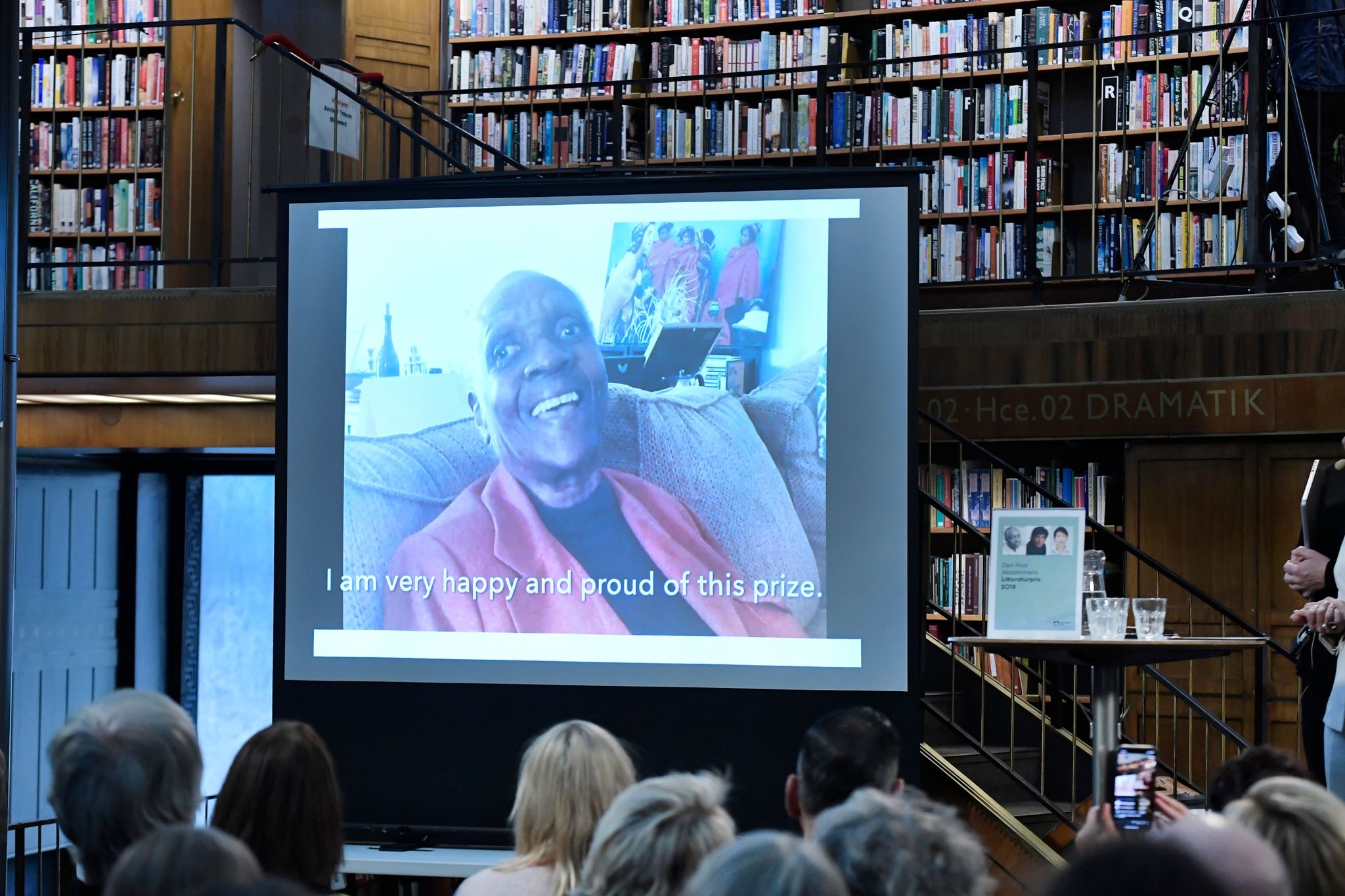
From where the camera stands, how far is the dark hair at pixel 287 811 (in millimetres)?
2359

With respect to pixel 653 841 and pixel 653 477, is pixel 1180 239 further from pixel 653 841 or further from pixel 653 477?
pixel 653 841

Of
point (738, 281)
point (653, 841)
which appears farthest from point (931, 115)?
point (653, 841)

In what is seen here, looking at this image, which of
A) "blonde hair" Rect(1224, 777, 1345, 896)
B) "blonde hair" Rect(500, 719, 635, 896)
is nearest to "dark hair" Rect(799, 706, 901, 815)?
"blonde hair" Rect(500, 719, 635, 896)

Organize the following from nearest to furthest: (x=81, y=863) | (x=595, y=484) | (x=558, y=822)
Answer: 1. (x=81, y=863)
2. (x=558, y=822)
3. (x=595, y=484)

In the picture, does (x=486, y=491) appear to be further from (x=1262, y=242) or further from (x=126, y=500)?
(x=126, y=500)

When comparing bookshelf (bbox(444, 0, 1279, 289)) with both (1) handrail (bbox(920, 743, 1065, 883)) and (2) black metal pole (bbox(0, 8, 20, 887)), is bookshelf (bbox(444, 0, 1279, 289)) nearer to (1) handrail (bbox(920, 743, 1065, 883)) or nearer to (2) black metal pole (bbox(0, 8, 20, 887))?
(1) handrail (bbox(920, 743, 1065, 883))

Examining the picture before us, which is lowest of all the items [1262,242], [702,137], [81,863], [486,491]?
[81,863]

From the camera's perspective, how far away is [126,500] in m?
8.42

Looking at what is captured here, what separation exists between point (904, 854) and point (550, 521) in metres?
2.99

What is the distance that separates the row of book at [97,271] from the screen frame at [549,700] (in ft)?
11.7

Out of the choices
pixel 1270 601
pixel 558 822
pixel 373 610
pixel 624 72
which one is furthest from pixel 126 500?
pixel 558 822

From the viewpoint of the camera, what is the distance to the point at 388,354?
4.79 meters

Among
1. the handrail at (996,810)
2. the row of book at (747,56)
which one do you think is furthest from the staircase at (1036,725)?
the row of book at (747,56)

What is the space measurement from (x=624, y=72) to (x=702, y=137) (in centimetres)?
94
